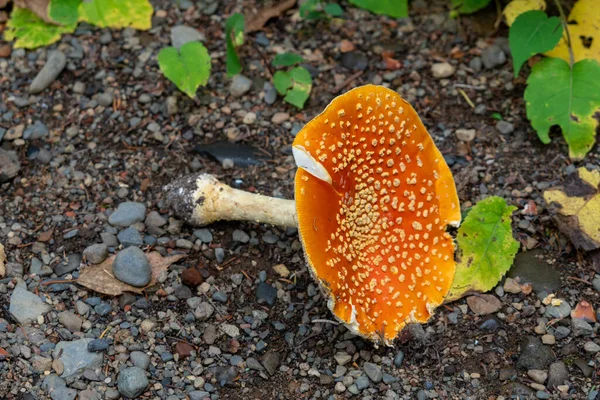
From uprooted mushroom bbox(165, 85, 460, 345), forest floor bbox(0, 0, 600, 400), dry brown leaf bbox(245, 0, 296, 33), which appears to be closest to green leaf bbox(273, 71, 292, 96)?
forest floor bbox(0, 0, 600, 400)

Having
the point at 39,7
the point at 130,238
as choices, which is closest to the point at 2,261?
the point at 130,238

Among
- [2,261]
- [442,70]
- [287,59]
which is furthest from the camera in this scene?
[442,70]

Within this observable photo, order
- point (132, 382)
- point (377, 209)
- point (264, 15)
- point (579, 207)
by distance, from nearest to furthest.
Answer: point (132, 382)
point (377, 209)
point (579, 207)
point (264, 15)

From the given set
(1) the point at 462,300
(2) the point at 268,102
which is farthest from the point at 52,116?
(1) the point at 462,300

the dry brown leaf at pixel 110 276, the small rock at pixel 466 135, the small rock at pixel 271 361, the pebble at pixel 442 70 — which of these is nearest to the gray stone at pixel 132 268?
the dry brown leaf at pixel 110 276

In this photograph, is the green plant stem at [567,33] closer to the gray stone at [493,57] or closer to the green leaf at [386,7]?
the gray stone at [493,57]

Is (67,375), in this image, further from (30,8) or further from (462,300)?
(30,8)

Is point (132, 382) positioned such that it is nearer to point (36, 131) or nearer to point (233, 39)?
point (36, 131)

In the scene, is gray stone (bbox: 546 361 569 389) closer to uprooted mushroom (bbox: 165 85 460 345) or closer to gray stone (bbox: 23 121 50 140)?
uprooted mushroom (bbox: 165 85 460 345)
